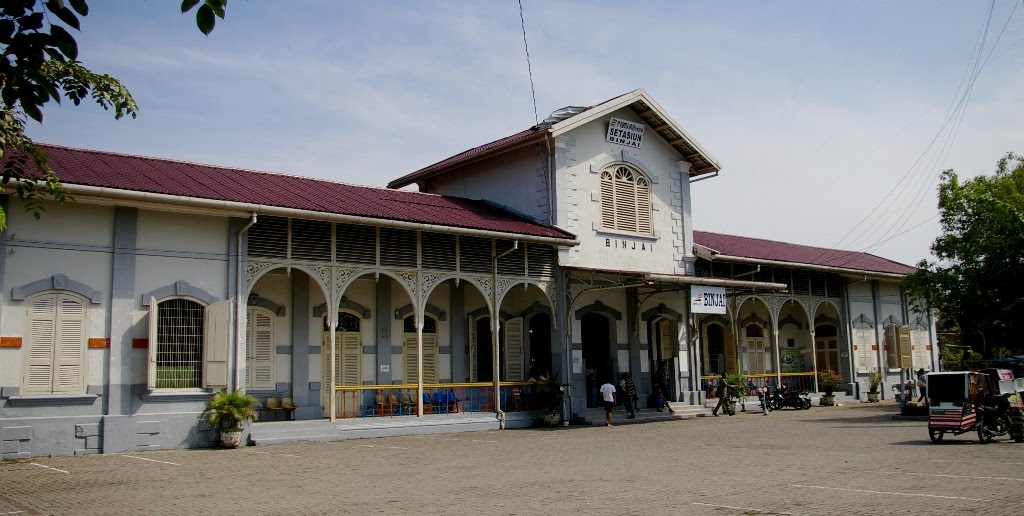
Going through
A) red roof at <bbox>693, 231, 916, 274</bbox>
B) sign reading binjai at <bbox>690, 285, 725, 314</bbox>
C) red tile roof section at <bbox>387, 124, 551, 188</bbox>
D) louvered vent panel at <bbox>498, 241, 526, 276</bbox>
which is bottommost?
sign reading binjai at <bbox>690, 285, 725, 314</bbox>

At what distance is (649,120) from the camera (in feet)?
79.3

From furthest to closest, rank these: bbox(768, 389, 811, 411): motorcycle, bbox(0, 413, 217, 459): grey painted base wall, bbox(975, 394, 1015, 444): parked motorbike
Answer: bbox(768, 389, 811, 411): motorcycle
bbox(975, 394, 1015, 444): parked motorbike
bbox(0, 413, 217, 459): grey painted base wall

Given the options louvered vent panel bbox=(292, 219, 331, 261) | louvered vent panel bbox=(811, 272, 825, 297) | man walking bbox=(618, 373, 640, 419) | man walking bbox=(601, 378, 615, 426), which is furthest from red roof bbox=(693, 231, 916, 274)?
louvered vent panel bbox=(292, 219, 331, 261)

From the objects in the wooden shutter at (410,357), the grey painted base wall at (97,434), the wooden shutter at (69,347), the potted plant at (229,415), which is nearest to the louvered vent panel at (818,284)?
the wooden shutter at (410,357)

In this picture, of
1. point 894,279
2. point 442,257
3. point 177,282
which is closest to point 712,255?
point 442,257

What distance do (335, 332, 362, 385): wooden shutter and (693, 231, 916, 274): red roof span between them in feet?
36.9

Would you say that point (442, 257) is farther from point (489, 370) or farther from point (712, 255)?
point (712, 255)

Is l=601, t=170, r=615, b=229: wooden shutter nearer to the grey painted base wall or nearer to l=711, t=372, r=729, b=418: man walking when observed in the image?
l=711, t=372, r=729, b=418: man walking

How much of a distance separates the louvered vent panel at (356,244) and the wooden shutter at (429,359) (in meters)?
3.12

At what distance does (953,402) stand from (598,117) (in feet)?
36.7

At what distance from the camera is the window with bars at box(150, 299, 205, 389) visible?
15.5 m

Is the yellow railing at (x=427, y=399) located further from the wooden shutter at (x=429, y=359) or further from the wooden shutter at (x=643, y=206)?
the wooden shutter at (x=643, y=206)

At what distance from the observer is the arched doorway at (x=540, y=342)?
22703 mm

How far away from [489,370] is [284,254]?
6810 millimetres
